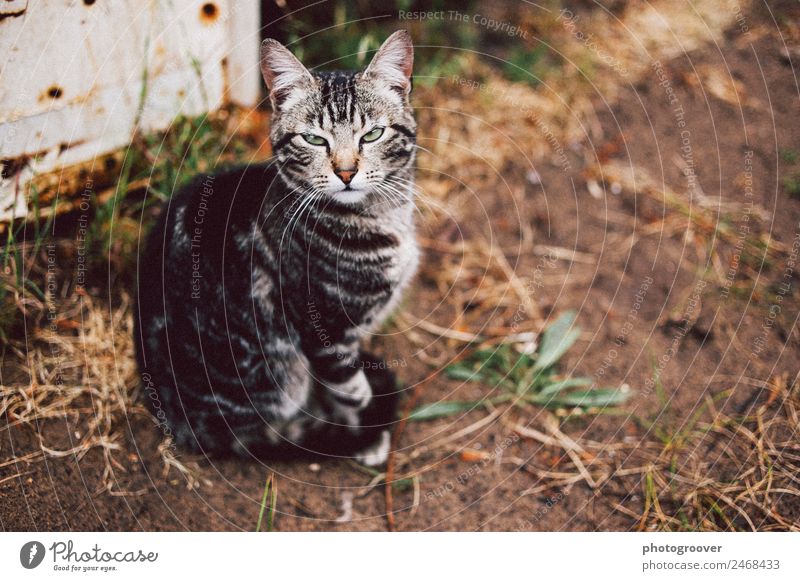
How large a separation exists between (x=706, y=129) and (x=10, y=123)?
7.24ft

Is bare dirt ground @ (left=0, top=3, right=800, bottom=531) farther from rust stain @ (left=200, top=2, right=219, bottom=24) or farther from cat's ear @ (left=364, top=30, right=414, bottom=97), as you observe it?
rust stain @ (left=200, top=2, right=219, bottom=24)

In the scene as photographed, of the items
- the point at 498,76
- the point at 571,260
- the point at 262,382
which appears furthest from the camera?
the point at 498,76

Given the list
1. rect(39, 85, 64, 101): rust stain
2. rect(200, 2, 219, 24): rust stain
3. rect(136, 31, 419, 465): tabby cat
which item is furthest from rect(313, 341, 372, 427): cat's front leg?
rect(200, 2, 219, 24): rust stain

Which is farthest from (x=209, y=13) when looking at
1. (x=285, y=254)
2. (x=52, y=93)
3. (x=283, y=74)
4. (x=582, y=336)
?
(x=582, y=336)

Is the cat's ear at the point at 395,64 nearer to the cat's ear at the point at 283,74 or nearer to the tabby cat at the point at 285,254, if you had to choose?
the tabby cat at the point at 285,254

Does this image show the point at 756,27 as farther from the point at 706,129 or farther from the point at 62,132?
the point at 62,132

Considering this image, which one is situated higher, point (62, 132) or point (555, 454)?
point (62, 132)

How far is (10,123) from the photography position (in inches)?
56.6

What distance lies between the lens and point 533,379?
1.67 meters

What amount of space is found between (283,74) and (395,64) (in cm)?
24

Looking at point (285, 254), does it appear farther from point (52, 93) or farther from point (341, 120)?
point (52, 93)

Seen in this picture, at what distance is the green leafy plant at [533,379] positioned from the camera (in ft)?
5.33

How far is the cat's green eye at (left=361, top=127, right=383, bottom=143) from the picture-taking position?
4.07ft
